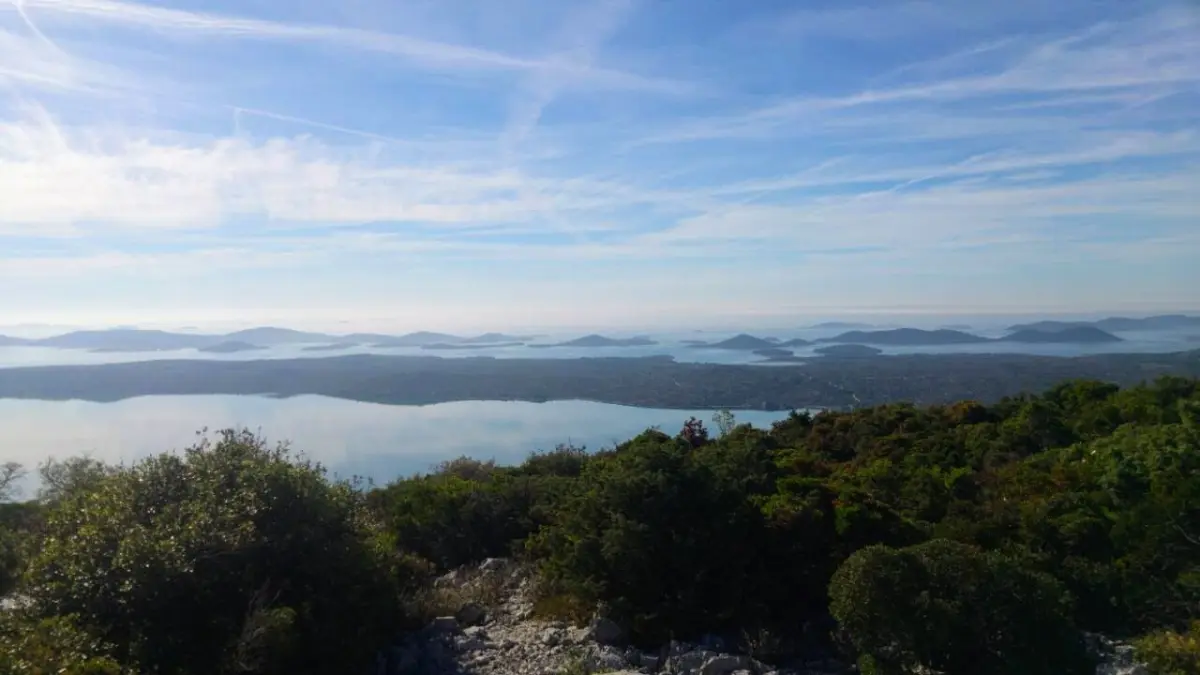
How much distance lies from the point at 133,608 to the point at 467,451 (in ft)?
56.2

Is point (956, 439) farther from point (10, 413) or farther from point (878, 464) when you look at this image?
point (10, 413)

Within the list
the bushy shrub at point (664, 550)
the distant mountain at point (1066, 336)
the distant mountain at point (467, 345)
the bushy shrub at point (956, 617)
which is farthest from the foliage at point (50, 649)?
the distant mountain at point (467, 345)

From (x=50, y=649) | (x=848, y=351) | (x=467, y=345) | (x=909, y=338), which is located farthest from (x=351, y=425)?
(x=467, y=345)

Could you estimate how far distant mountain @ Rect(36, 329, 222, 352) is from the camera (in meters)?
61.5

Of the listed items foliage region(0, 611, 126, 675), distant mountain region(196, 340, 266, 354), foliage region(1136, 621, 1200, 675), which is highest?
distant mountain region(196, 340, 266, 354)

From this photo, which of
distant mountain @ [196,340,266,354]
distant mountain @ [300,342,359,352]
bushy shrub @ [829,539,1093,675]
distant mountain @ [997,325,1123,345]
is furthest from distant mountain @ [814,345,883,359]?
distant mountain @ [196,340,266,354]

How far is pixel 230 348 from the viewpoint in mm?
64938

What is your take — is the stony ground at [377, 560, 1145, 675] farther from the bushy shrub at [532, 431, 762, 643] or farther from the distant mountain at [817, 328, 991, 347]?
the distant mountain at [817, 328, 991, 347]

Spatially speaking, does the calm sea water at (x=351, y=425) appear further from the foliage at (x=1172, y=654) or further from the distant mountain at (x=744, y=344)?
the distant mountain at (x=744, y=344)

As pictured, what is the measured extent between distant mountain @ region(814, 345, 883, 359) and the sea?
16.9ft

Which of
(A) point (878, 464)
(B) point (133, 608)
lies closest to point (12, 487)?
(B) point (133, 608)

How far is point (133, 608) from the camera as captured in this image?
6.61 metres

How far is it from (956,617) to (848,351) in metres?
46.3

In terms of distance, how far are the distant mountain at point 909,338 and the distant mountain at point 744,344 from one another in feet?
Answer: 15.1
